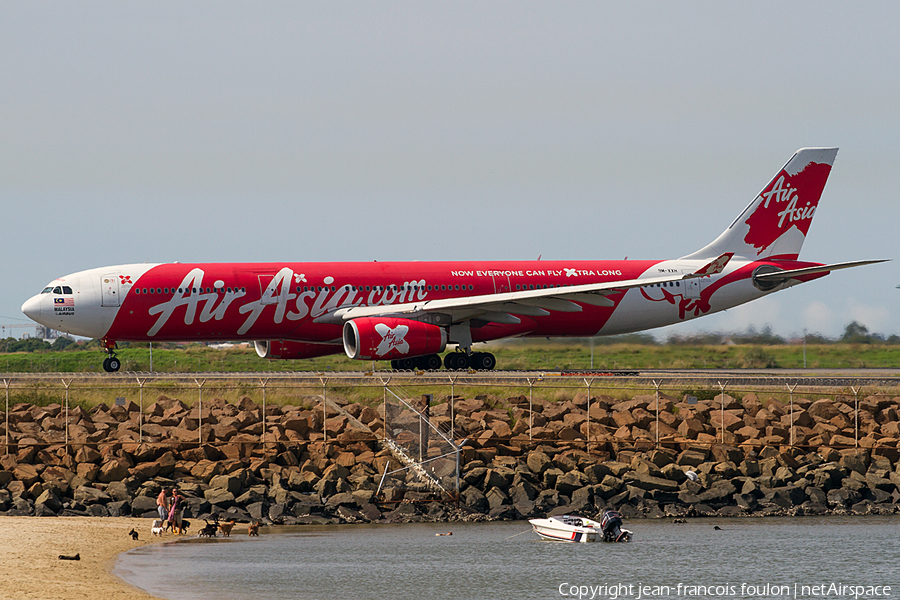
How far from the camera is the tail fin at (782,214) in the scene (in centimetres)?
4988

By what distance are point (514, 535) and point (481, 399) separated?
10.4 meters

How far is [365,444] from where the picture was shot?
→ 34188 millimetres

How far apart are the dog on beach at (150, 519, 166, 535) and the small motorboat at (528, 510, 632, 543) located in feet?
28.3

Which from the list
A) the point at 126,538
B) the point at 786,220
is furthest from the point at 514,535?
the point at 786,220

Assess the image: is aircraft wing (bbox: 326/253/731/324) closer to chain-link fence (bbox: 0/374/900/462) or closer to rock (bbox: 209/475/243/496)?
chain-link fence (bbox: 0/374/900/462)

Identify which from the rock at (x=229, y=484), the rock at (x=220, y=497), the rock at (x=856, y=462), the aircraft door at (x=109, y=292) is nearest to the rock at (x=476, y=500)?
the rock at (x=229, y=484)

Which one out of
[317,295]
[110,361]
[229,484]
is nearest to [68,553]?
[229,484]

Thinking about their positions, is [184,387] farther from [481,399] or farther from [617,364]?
[617,364]

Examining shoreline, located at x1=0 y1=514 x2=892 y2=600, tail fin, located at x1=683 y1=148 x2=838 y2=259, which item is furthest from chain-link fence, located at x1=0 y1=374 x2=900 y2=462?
tail fin, located at x1=683 y1=148 x2=838 y2=259

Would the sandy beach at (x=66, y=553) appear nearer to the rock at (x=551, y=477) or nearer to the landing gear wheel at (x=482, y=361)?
the rock at (x=551, y=477)

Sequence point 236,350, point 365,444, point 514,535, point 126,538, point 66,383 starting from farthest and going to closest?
point 236,350 → point 66,383 → point 365,444 → point 514,535 → point 126,538

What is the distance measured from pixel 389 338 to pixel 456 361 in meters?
4.28

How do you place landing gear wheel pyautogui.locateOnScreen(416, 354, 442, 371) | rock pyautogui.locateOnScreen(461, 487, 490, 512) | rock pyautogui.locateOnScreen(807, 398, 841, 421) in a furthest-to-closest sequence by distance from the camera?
landing gear wheel pyautogui.locateOnScreen(416, 354, 442, 371) → rock pyautogui.locateOnScreen(807, 398, 841, 421) → rock pyautogui.locateOnScreen(461, 487, 490, 512)

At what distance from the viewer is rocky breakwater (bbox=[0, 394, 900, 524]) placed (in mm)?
29938
